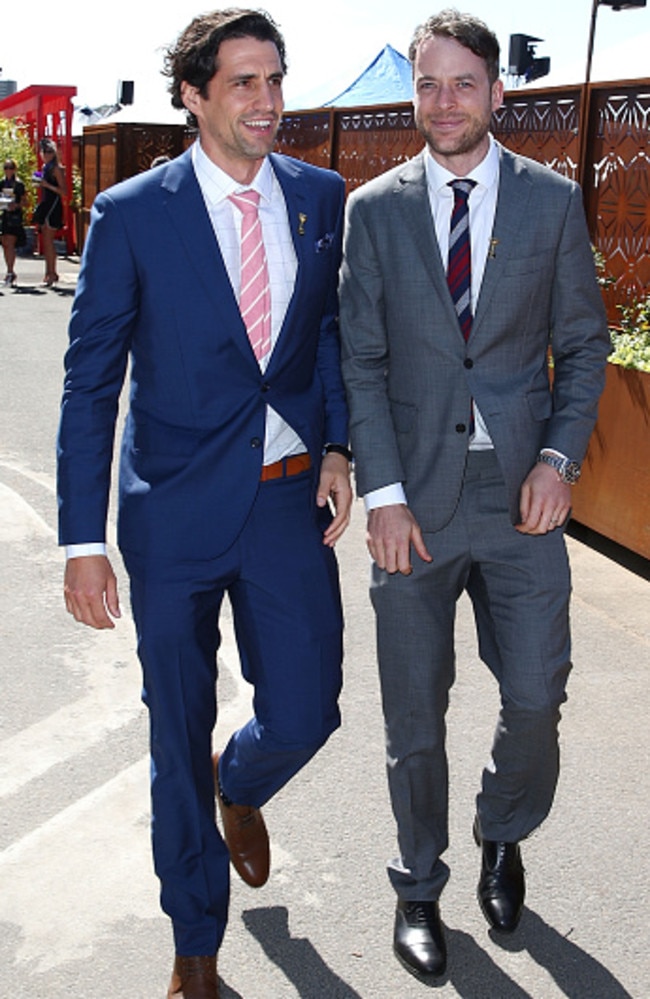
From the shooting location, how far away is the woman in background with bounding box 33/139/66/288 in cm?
2023

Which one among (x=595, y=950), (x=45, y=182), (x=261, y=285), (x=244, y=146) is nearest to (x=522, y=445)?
(x=261, y=285)

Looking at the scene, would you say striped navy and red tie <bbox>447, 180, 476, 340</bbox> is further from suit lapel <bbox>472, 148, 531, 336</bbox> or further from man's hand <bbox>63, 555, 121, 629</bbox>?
man's hand <bbox>63, 555, 121, 629</bbox>

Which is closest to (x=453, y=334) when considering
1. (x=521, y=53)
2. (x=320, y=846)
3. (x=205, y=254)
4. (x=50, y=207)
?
(x=205, y=254)

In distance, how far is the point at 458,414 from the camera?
349cm

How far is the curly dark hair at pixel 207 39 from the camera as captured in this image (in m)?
3.31

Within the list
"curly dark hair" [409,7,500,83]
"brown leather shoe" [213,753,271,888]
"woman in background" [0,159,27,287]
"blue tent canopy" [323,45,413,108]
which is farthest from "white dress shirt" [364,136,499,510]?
"woman in background" [0,159,27,287]

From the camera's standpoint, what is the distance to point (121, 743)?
4.80 meters

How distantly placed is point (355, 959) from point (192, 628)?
3.10 ft

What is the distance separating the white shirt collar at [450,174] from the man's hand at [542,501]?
28.7 inches

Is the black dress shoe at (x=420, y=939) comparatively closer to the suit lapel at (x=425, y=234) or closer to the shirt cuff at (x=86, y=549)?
the shirt cuff at (x=86, y=549)

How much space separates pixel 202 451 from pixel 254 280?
43cm

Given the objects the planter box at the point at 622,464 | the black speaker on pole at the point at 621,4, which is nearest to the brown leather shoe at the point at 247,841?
the planter box at the point at 622,464

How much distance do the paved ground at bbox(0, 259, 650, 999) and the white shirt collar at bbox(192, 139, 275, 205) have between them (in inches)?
73.1

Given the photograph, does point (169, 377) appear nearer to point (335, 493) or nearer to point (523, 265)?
point (335, 493)
